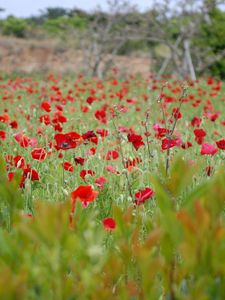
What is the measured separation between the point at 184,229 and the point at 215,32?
16.8m

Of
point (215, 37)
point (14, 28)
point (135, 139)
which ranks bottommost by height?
point (14, 28)

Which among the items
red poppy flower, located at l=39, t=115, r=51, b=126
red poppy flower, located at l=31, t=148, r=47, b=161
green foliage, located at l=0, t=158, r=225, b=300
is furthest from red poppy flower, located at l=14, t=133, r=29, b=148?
green foliage, located at l=0, t=158, r=225, b=300

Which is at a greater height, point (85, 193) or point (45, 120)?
point (85, 193)

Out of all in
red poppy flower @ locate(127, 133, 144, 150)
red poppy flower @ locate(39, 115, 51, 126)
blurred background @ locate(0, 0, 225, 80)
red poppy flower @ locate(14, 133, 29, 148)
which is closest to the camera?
red poppy flower @ locate(127, 133, 144, 150)

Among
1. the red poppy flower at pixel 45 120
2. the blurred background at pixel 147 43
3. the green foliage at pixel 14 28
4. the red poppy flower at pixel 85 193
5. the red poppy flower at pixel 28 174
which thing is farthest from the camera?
the green foliage at pixel 14 28

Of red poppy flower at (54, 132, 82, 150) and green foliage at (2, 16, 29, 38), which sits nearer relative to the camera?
red poppy flower at (54, 132, 82, 150)

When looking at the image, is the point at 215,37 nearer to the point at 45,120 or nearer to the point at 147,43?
the point at 147,43

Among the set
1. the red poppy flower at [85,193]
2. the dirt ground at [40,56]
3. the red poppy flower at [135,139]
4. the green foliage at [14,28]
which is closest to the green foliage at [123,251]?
the red poppy flower at [85,193]

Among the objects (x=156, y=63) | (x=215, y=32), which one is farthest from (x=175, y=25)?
(x=156, y=63)

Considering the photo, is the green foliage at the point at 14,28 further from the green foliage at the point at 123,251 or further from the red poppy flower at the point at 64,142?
the green foliage at the point at 123,251

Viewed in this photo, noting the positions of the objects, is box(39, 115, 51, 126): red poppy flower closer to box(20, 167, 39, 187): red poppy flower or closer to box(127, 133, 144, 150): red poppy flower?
box(127, 133, 144, 150): red poppy flower

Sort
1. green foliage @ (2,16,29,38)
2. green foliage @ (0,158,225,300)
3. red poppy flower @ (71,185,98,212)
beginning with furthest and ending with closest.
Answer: green foliage @ (2,16,29,38)
red poppy flower @ (71,185,98,212)
green foliage @ (0,158,225,300)

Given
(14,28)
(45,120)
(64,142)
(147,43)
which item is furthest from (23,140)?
(14,28)

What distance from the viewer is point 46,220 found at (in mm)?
824
